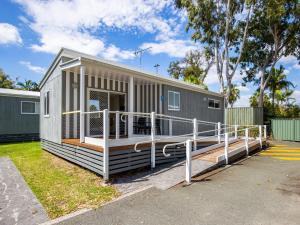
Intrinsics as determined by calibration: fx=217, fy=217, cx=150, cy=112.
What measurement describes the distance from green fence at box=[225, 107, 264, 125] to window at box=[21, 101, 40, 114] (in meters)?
14.1

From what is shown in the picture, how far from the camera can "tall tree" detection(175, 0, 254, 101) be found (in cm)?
1703

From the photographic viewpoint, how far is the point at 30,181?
575cm

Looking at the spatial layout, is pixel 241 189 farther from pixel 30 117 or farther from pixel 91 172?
pixel 30 117

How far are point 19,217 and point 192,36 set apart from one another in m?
17.8

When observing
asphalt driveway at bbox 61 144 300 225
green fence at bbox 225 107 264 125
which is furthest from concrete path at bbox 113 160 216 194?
green fence at bbox 225 107 264 125

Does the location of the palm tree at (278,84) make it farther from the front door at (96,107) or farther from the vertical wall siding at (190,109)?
the front door at (96,107)

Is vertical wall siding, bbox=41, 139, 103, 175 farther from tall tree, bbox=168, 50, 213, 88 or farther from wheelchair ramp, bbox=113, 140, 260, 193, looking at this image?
tall tree, bbox=168, 50, 213, 88

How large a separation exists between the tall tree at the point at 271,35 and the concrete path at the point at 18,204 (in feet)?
59.6

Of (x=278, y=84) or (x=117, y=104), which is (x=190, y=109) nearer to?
(x=117, y=104)

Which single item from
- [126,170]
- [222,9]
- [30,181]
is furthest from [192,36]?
[30,181]

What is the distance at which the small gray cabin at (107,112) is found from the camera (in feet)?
19.9

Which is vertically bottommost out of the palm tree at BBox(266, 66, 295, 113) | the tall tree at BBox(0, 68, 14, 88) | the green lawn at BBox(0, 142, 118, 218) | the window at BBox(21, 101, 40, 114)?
the green lawn at BBox(0, 142, 118, 218)

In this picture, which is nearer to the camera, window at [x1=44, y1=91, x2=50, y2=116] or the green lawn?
the green lawn

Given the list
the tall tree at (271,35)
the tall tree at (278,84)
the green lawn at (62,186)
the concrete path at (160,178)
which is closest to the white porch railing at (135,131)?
the concrete path at (160,178)
